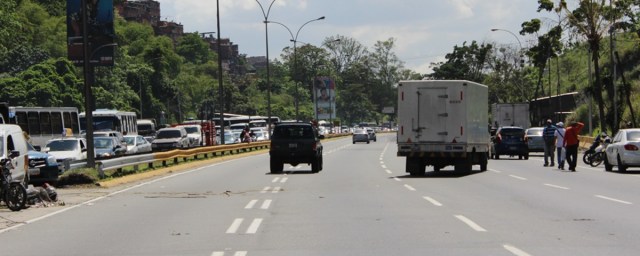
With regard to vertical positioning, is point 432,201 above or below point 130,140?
below

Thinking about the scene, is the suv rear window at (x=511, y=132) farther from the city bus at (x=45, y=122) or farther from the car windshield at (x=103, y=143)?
the city bus at (x=45, y=122)

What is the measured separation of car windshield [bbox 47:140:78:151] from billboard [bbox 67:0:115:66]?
15451mm

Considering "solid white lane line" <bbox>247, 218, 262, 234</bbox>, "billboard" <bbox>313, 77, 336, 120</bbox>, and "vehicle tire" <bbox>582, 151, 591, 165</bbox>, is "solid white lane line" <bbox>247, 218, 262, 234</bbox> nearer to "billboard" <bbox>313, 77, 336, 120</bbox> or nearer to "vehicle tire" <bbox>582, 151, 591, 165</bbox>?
"vehicle tire" <bbox>582, 151, 591, 165</bbox>

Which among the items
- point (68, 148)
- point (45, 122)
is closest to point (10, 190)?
point (68, 148)

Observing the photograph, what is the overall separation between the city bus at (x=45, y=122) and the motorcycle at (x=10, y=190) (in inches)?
847

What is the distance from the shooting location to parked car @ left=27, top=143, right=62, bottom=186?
2383 cm

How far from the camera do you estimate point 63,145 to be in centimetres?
3453

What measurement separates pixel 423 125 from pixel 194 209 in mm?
11859

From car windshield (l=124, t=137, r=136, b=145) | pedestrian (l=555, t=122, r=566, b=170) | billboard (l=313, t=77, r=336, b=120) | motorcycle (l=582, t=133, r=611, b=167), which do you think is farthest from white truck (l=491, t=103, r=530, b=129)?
billboard (l=313, t=77, r=336, b=120)

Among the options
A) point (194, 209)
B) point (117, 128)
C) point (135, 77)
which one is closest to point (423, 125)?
point (194, 209)

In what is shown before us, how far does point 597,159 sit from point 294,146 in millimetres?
11459

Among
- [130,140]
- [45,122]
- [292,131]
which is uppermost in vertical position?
[45,122]

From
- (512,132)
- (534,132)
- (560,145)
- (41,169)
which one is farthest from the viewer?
(534,132)

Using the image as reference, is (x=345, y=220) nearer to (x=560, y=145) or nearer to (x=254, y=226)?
(x=254, y=226)
